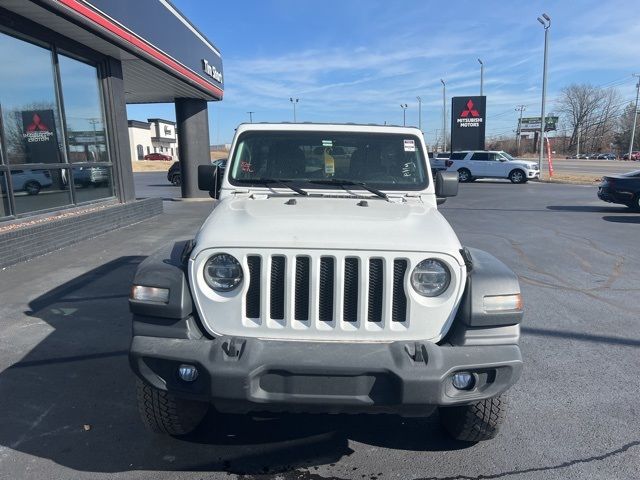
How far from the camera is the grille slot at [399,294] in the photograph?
8.48ft

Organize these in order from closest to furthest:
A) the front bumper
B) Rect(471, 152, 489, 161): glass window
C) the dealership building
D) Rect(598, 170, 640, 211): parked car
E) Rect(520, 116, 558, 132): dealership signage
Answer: the front bumper → the dealership building → Rect(598, 170, 640, 211): parked car → Rect(471, 152, 489, 161): glass window → Rect(520, 116, 558, 132): dealership signage

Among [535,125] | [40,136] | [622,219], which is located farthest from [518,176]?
[535,125]

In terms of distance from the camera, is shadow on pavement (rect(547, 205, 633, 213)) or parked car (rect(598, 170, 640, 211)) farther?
shadow on pavement (rect(547, 205, 633, 213))

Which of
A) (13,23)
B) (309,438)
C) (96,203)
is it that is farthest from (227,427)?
(96,203)

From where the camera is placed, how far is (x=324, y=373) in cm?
235

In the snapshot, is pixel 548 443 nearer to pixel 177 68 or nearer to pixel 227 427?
pixel 227 427

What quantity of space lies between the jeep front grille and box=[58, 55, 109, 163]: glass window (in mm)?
8973

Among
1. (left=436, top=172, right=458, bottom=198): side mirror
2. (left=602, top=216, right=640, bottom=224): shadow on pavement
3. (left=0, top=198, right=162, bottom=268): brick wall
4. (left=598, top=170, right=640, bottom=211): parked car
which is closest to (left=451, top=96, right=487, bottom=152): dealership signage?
(left=598, top=170, right=640, bottom=211): parked car

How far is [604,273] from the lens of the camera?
7289mm

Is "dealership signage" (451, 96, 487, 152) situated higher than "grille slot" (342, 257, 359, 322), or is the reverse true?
"dealership signage" (451, 96, 487, 152)

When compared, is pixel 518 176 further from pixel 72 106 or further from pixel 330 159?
pixel 330 159

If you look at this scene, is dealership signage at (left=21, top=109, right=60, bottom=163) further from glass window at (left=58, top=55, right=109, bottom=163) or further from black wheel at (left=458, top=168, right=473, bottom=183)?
black wheel at (left=458, top=168, right=473, bottom=183)

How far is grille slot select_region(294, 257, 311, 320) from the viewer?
2.58 m

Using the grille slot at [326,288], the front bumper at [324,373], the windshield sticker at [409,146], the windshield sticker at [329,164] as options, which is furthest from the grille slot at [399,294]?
the windshield sticker at [409,146]
